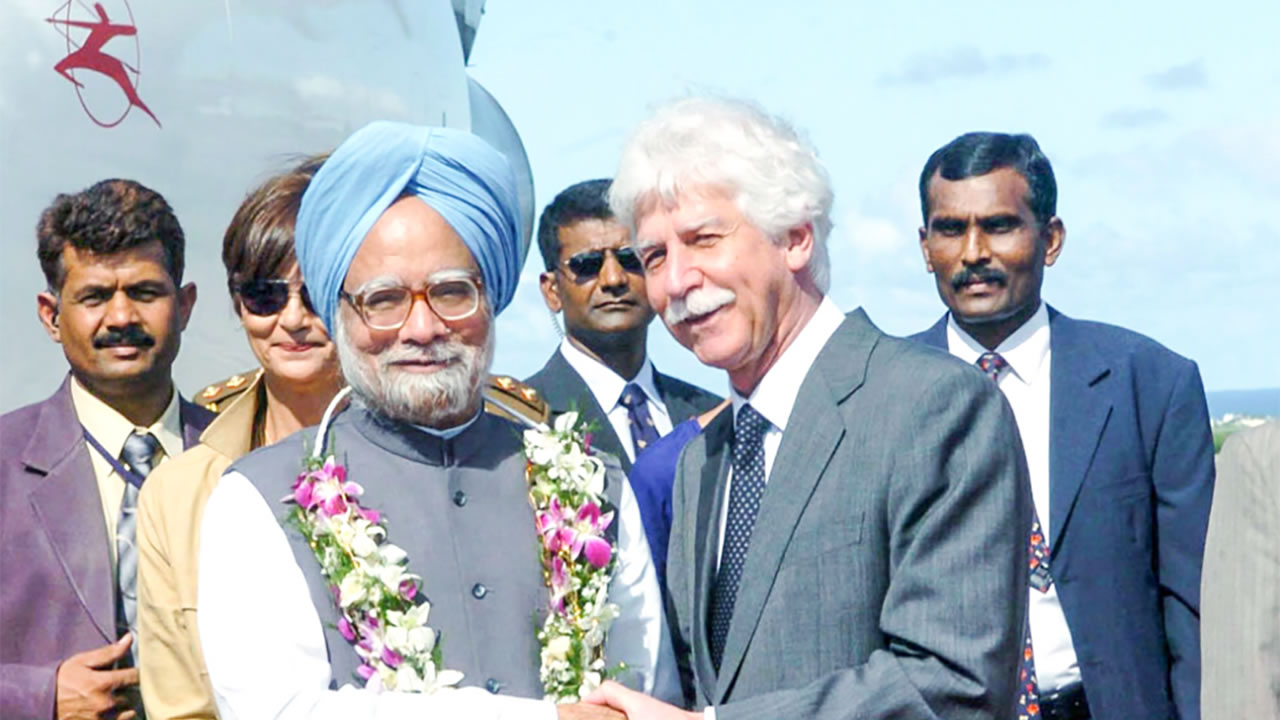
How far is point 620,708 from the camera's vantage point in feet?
11.3

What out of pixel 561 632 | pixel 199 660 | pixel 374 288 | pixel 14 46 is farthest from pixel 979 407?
pixel 14 46

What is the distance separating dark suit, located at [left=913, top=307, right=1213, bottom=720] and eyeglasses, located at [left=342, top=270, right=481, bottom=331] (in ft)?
7.03

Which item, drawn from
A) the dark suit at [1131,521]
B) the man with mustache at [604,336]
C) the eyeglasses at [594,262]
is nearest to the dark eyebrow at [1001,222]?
the dark suit at [1131,521]

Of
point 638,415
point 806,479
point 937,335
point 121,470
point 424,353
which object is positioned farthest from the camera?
point 638,415

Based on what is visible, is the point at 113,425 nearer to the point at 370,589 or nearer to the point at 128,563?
the point at 128,563

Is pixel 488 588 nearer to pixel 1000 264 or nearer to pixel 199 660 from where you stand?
pixel 199 660

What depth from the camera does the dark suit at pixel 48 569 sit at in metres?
4.38

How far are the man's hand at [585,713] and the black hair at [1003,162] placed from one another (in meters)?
2.88

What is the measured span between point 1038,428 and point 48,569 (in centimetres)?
274

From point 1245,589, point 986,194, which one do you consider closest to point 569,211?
point 986,194

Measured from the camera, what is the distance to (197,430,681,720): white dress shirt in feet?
10.9

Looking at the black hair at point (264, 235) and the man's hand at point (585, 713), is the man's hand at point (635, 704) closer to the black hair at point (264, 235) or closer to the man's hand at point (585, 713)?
the man's hand at point (585, 713)

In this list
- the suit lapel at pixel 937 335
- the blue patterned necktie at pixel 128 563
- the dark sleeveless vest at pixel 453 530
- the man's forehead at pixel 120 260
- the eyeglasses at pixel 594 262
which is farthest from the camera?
the eyeglasses at pixel 594 262

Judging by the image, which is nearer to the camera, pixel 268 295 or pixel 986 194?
pixel 268 295
